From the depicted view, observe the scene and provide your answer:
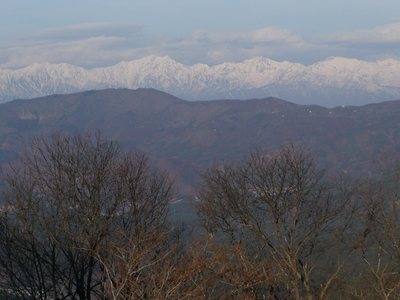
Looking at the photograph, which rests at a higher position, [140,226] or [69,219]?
[69,219]

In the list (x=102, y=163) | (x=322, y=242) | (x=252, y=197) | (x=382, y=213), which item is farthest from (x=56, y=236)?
(x=382, y=213)

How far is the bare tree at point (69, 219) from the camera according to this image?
64.2ft

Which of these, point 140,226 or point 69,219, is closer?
point 69,219

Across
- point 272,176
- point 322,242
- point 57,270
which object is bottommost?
point 322,242

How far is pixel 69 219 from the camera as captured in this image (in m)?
21.0

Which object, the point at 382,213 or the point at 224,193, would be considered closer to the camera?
the point at 224,193

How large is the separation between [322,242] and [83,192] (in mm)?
10668

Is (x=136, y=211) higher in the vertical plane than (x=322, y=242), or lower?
higher

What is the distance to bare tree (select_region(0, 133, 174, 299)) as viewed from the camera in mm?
19578

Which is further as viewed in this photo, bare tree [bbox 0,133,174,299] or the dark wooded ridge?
bare tree [bbox 0,133,174,299]

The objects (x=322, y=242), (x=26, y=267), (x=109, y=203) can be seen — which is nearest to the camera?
(x=26, y=267)

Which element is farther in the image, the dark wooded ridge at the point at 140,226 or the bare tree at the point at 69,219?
the bare tree at the point at 69,219

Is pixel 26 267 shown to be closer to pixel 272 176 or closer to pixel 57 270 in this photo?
pixel 57 270

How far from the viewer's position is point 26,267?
19.8 metres
